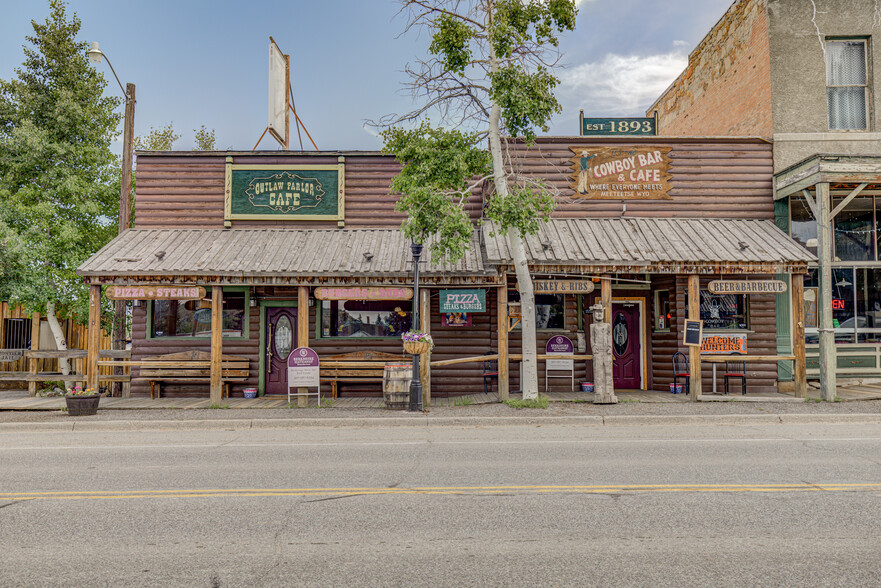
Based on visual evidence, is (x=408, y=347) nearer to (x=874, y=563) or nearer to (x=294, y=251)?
(x=294, y=251)

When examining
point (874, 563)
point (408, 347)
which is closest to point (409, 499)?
point (874, 563)

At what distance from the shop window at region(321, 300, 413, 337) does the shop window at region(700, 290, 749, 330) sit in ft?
25.2

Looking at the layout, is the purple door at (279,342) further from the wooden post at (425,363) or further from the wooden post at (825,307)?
the wooden post at (825,307)

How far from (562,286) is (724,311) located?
4930mm

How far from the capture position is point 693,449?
827 centimetres

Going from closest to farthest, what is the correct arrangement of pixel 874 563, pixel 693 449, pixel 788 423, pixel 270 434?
pixel 874 563, pixel 693 449, pixel 270 434, pixel 788 423

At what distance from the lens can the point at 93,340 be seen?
12.7m

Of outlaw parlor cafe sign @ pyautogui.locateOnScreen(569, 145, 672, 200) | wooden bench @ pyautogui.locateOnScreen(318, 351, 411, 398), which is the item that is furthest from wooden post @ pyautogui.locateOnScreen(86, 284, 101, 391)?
outlaw parlor cafe sign @ pyautogui.locateOnScreen(569, 145, 672, 200)

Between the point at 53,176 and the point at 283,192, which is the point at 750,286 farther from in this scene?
the point at 53,176

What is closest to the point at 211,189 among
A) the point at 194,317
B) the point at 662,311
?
the point at 194,317

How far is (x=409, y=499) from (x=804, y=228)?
45.6 feet

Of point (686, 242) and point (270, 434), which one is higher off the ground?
point (686, 242)

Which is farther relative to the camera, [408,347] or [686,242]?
[686,242]

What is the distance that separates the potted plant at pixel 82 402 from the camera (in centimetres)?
1150
